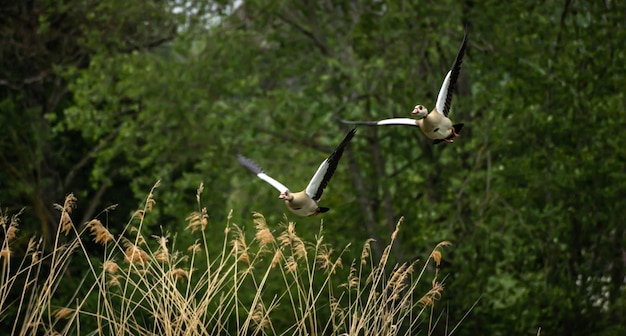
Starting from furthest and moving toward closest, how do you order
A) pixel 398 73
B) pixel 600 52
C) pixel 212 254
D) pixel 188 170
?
pixel 188 170 < pixel 212 254 < pixel 398 73 < pixel 600 52

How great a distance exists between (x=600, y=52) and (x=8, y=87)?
832cm

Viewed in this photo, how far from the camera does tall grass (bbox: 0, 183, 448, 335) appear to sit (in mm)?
4406

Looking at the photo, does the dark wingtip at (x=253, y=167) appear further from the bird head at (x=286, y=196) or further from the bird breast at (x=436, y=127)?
the bird breast at (x=436, y=127)

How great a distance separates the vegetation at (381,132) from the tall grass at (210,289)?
6.8 inches

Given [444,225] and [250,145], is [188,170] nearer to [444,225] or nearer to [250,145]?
[250,145]

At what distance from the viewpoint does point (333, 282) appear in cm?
1113

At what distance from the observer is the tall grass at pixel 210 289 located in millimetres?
4406

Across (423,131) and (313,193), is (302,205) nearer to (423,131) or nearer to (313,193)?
(313,193)

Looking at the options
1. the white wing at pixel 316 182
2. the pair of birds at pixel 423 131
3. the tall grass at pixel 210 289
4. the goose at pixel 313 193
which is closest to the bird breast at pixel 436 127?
the pair of birds at pixel 423 131

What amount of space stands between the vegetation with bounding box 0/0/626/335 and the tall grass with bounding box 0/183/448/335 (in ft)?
0.57

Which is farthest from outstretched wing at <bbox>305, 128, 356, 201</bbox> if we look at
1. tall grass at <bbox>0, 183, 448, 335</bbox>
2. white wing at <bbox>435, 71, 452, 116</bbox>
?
tall grass at <bbox>0, 183, 448, 335</bbox>

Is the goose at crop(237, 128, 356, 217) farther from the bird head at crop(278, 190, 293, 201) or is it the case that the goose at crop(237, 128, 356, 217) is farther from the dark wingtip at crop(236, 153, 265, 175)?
the dark wingtip at crop(236, 153, 265, 175)

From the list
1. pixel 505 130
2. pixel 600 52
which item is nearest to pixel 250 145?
pixel 505 130

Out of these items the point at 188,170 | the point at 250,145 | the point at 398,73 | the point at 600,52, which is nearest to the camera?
the point at 600,52
